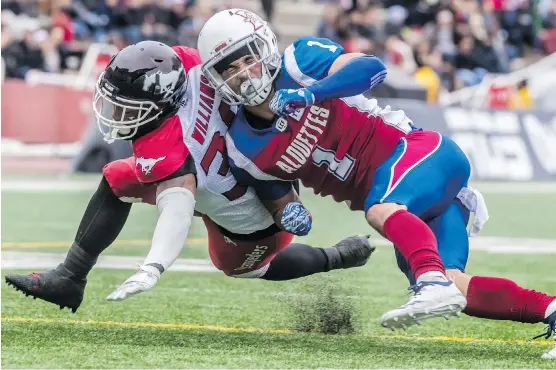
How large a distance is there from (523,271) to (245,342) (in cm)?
314

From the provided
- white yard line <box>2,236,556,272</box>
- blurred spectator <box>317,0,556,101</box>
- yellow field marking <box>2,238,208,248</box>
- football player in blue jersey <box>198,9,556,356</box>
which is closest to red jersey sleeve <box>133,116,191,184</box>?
football player in blue jersey <box>198,9,556,356</box>

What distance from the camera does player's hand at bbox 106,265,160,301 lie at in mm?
4395

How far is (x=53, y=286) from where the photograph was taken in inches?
212

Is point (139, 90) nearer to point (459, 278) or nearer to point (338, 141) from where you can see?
point (338, 141)

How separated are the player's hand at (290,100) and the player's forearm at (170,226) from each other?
0.54 meters

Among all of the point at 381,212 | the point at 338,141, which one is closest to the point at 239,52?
the point at 338,141

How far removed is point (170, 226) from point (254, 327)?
97 cm

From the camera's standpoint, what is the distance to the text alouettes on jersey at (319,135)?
490cm

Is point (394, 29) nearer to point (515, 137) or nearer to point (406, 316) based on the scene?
point (515, 137)

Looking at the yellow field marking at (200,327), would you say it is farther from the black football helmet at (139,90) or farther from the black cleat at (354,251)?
the black football helmet at (139,90)

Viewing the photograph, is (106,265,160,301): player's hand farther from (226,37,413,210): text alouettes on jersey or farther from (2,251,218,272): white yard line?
(2,251,218,272): white yard line

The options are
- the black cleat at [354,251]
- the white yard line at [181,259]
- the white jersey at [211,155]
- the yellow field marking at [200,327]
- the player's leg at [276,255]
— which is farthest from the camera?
the white yard line at [181,259]

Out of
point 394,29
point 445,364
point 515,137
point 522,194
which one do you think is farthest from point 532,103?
point 445,364

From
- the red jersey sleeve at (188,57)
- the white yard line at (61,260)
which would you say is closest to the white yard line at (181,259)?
the white yard line at (61,260)
